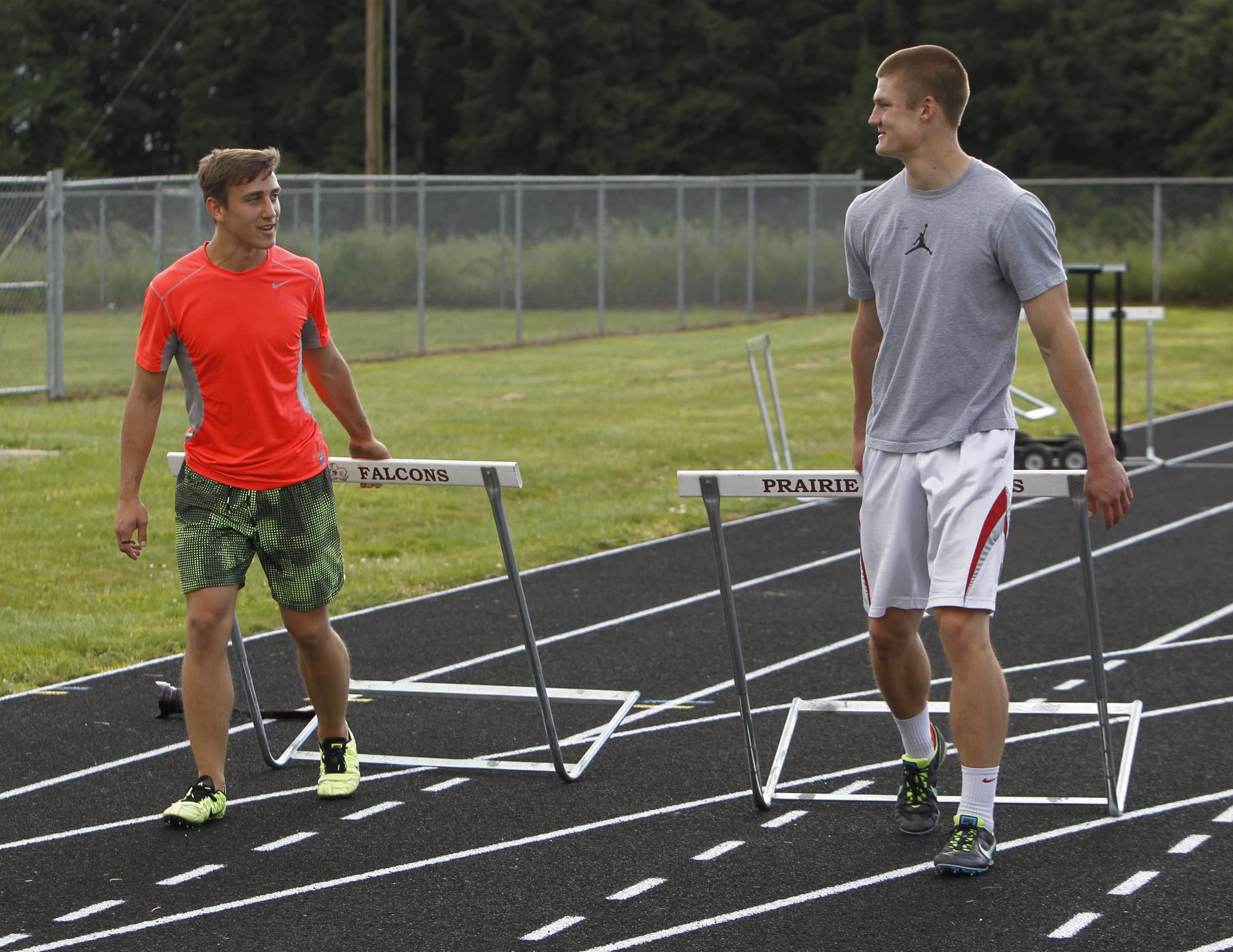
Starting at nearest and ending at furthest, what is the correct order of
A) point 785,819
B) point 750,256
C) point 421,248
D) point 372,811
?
point 785,819
point 372,811
point 421,248
point 750,256

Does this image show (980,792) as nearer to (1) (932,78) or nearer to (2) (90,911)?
(1) (932,78)

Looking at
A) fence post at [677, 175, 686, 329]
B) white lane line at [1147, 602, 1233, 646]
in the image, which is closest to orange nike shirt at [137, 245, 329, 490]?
white lane line at [1147, 602, 1233, 646]

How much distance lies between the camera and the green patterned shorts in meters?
5.26

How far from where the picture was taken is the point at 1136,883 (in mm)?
4641

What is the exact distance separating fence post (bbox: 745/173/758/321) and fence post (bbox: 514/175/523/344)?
512 centimetres

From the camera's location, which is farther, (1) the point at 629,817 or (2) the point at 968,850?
(1) the point at 629,817

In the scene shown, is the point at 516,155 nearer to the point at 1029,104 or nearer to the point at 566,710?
the point at 1029,104

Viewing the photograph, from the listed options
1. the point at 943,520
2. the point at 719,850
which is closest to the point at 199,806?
the point at 719,850

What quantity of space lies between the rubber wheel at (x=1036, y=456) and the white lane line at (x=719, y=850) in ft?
29.6

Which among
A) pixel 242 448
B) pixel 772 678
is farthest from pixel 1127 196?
pixel 242 448

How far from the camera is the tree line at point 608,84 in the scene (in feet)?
167

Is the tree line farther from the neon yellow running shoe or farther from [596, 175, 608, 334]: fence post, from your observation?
the neon yellow running shoe

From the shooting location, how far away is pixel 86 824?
208 inches

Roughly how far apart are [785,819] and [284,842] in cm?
152
